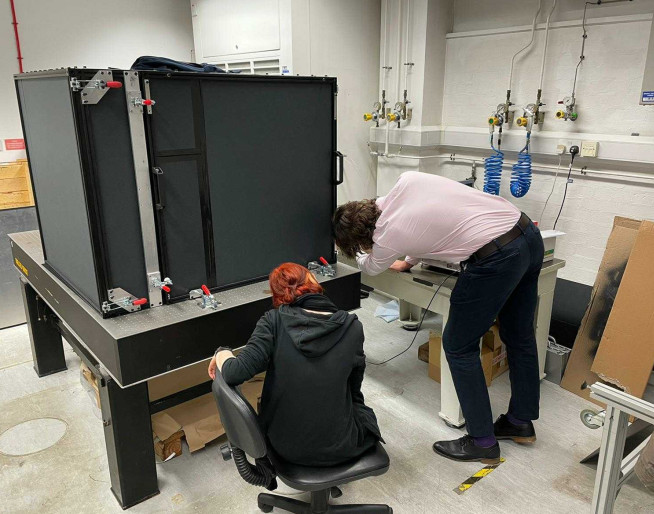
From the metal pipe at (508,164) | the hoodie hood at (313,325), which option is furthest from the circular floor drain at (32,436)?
the metal pipe at (508,164)

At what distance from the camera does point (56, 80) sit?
1.55 meters

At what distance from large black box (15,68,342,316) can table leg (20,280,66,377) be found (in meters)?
0.72

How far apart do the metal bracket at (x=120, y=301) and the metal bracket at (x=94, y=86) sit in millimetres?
583

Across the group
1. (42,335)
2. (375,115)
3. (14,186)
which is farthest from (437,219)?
(14,186)

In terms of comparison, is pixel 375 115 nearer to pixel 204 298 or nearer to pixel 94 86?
pixel 204 298

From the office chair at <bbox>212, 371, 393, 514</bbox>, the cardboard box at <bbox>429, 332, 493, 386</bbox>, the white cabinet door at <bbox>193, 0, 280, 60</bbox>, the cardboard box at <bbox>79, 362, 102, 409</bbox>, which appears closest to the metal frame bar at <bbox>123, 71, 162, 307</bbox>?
the office chair at <bbox>212, 371, 393, 514</bbox>

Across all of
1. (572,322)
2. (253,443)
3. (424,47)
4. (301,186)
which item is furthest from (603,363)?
(424,47)

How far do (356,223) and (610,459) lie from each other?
3.60 feet

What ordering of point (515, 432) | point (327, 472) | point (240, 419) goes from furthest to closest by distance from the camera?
point (515, 432), point (327, 472), point (240, 419)

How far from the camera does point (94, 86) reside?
141 centimetres

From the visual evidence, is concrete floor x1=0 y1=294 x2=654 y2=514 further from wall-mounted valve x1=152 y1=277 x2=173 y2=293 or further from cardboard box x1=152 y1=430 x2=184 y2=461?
wall-mounted valve x1=152 y1=277 x2=173 y2=293

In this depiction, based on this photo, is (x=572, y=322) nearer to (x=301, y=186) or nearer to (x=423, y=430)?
(x=423, y=430)

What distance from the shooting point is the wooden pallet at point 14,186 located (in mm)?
3262

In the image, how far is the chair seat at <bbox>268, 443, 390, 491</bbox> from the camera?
148cm
